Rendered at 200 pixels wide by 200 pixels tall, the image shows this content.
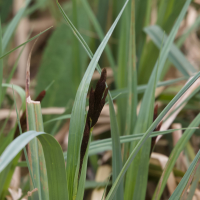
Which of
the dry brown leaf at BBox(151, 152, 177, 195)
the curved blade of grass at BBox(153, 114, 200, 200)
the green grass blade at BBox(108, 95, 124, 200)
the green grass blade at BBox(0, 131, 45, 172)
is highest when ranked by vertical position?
the green grass blade at BBox(0, 131, 45, 172)

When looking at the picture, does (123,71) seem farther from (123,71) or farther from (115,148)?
(115,148)

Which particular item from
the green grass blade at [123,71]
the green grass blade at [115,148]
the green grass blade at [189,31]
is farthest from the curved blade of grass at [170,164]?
the green grass blade at [189,31]

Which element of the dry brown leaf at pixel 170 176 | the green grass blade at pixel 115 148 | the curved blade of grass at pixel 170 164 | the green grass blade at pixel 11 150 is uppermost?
the green grass blade at pixel 11 150

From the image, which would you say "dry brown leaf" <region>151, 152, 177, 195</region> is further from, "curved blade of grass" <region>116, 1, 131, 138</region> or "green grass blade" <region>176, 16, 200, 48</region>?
"green grass blade" <region>176, 16, 200, 48</region>

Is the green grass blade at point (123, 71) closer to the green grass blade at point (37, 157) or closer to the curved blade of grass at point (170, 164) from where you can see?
the curved blade of grass at point (170, 164)

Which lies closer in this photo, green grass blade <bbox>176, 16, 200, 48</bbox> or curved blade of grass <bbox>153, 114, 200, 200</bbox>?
curved blade of grass <bbox>153, 114, 200, 200</bbox>

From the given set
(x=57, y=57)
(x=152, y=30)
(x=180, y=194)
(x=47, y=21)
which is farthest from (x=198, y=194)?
(x=47, y=21)

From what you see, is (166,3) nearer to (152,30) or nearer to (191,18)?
(152,30)

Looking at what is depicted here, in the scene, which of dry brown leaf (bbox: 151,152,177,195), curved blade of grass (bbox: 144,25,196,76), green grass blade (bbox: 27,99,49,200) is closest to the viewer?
green grass blade (bbox: 27,99,49,200)

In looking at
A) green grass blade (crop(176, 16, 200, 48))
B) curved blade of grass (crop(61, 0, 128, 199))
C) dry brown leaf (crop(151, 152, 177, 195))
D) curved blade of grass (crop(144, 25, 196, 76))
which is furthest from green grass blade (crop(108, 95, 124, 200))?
green grass blade (crop(176, 16, 200, 48))

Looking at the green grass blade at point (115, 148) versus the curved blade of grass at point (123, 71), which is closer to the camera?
the green grass blade at point (115, 148)

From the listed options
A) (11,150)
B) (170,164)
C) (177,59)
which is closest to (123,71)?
(177,59)
